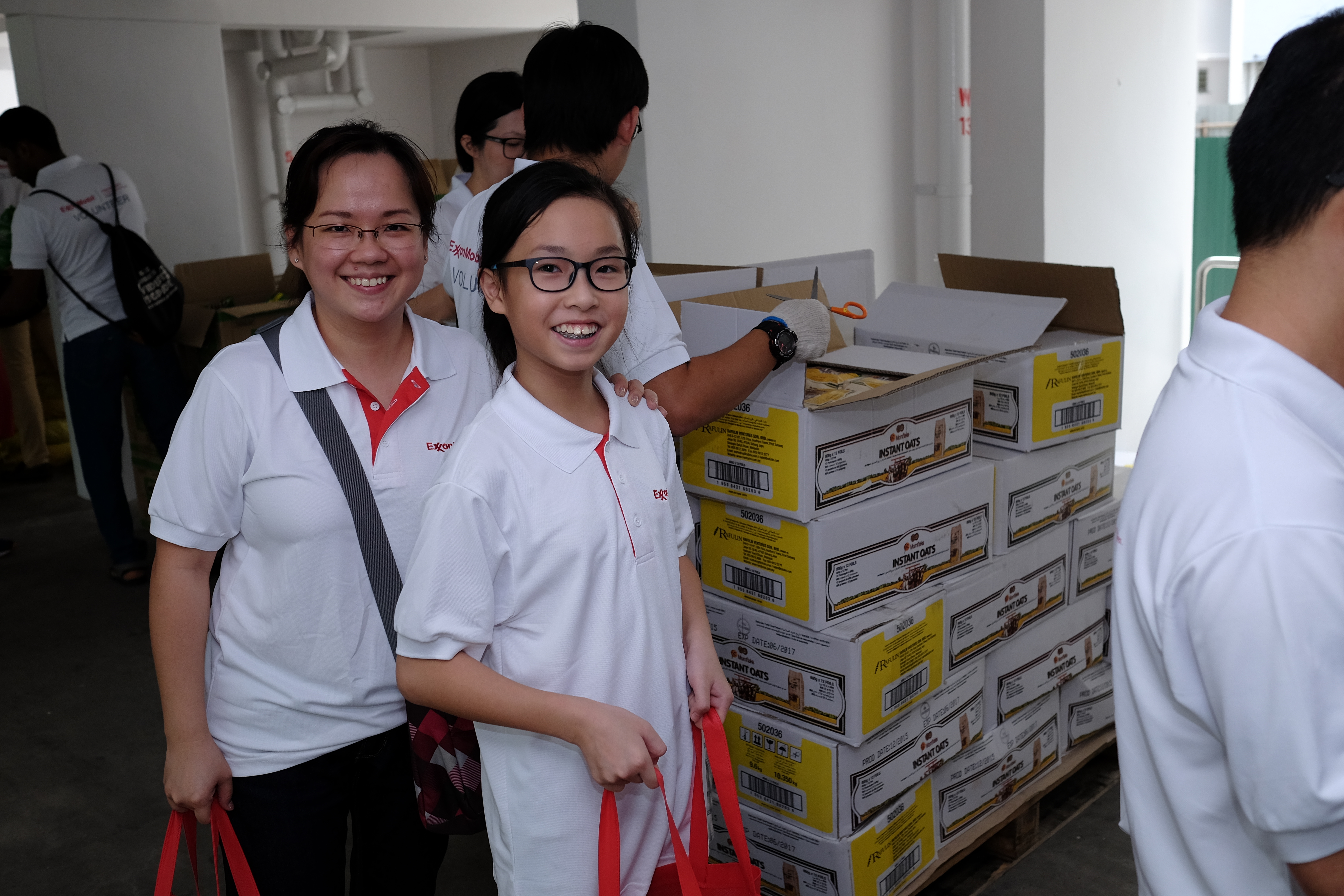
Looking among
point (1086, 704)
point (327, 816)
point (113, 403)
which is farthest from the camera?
point (113, 403)

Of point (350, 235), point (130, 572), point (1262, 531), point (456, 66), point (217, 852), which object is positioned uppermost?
point (456, 66)

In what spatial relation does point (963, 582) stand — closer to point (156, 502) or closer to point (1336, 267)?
point (1336, 267)

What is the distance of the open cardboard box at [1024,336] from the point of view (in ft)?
6.53

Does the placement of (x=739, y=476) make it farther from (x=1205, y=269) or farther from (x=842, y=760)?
(x=1205, y=269)

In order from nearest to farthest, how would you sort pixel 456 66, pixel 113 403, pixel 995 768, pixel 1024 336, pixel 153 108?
pixel 1024 336 → pixel 995 768 → pixel 113 403 → pixel 153 108 → pixel 456 66

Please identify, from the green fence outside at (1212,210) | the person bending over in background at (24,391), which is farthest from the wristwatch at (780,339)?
the person bending over in background at (24,391)

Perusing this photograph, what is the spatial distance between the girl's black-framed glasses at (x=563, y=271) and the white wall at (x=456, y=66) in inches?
286

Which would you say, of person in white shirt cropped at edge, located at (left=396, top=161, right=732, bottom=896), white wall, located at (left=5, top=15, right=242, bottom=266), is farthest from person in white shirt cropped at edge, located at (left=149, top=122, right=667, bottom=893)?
white wall, located at (left=5, top=15, right=242, bottom=266)

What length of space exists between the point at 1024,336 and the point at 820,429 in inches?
21.3

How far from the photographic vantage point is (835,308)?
209cm

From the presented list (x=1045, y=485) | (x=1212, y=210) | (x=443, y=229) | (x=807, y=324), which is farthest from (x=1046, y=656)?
(x=1212, y=210)

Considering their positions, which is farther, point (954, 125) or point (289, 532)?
point (954, 125)

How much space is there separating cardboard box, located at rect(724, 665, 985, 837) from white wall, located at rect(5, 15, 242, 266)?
3.94 metres

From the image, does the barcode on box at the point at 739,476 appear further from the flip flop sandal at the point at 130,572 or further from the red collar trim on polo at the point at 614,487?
the flip flop sandal at the point at 130,572
